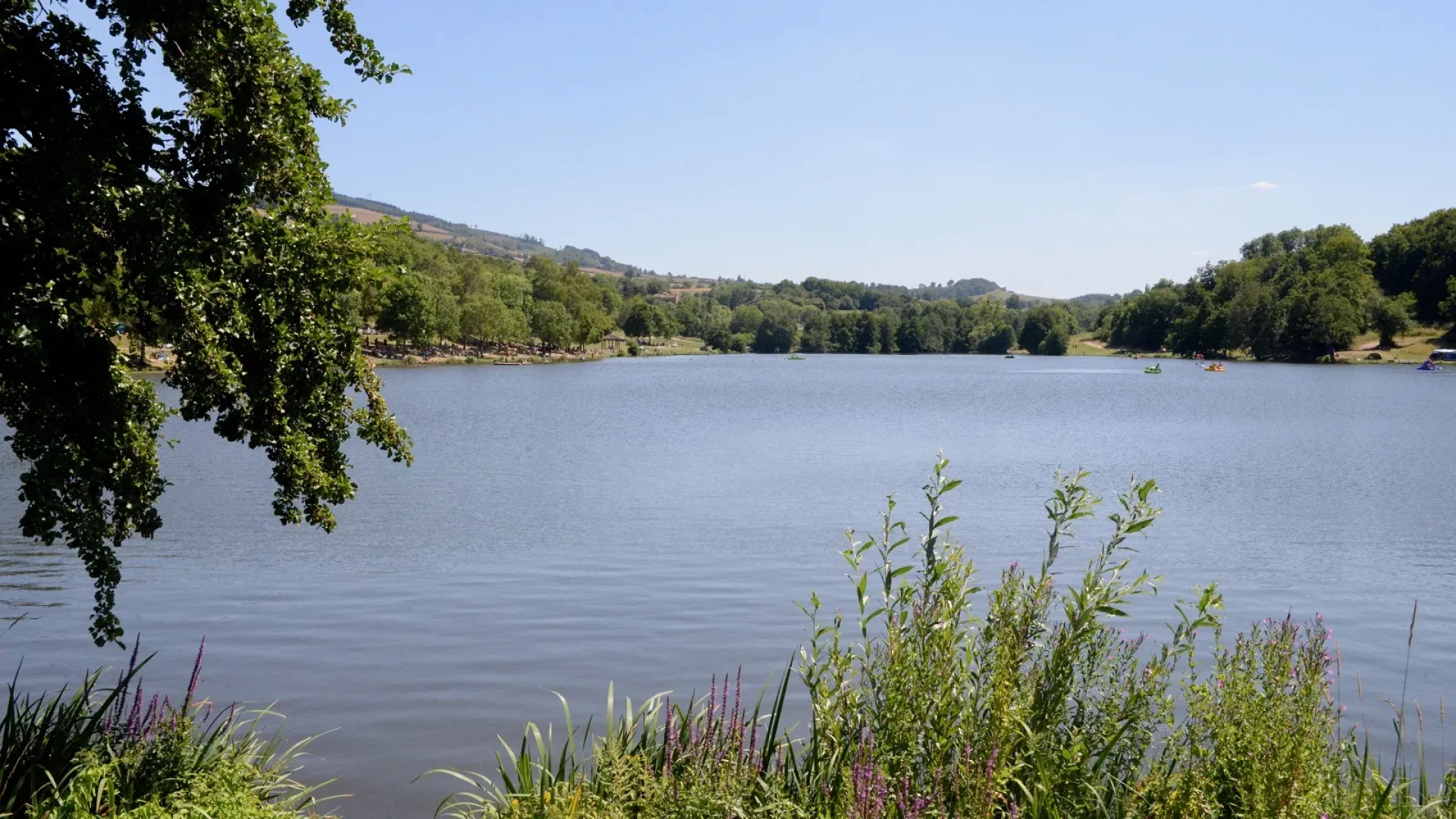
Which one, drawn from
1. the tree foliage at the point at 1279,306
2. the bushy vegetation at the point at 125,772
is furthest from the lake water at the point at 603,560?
the tree foliage at the point at 1279,306

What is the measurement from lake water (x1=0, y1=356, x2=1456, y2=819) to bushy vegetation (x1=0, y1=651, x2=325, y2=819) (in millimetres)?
1973

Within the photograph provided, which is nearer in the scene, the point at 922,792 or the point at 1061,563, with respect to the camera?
the point at 922,792

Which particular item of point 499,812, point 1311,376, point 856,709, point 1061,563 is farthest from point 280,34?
point 1311,376

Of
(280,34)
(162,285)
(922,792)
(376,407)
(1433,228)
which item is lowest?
(922,792)

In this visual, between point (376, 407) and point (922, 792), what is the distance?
5527 mm

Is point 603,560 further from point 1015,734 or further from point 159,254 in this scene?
point 1015,734

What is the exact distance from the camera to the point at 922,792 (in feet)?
17.2

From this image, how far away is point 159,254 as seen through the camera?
6.15 m

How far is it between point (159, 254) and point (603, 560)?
42.9 feet

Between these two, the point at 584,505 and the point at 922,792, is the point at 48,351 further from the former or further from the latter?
the point at 584,505

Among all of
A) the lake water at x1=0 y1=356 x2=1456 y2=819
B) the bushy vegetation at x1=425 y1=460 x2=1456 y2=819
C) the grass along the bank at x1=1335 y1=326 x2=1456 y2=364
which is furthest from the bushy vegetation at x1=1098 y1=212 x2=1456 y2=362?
the bushy vegetation at x1=425 y1=460 x2=1456 y2=819

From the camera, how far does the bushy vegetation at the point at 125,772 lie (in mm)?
5855

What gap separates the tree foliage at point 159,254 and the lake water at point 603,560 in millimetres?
3494

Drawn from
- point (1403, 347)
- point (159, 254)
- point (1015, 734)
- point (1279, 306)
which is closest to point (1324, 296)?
point (1279, 306)
